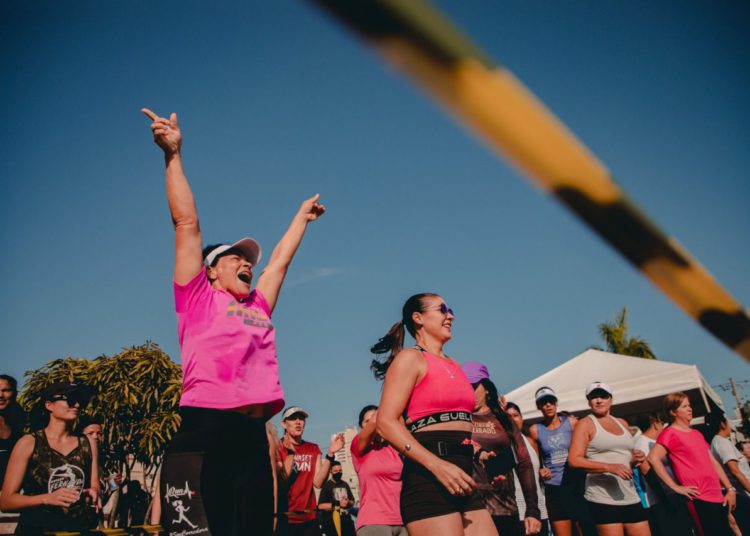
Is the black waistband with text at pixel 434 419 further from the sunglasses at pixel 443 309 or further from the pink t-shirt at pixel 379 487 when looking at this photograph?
the pink t-shirt at pixel 379 487

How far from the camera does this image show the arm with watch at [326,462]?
661 cm

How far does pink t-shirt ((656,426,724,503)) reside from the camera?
5.91 metres

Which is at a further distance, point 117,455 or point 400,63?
point 117,455

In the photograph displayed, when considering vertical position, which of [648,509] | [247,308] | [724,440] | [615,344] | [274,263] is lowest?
[648,509]

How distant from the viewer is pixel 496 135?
1.92ft

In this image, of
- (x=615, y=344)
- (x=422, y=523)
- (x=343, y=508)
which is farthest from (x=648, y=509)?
(x=615, y=344)

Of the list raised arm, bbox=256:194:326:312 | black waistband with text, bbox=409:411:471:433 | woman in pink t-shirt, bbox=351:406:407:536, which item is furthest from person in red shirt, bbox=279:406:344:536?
black waistband with text, bbox=409:411:471:433

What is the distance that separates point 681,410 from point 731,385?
168ft

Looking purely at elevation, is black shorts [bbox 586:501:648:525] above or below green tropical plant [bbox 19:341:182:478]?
below

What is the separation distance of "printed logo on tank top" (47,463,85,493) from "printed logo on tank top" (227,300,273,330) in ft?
9.08

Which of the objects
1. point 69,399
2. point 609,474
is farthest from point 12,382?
point 609,474

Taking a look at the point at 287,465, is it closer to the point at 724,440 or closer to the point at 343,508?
the point at 343,508

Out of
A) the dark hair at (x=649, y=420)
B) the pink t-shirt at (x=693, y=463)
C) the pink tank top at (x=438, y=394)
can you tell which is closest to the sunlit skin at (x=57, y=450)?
the pink tank top at (x=438, y=394)

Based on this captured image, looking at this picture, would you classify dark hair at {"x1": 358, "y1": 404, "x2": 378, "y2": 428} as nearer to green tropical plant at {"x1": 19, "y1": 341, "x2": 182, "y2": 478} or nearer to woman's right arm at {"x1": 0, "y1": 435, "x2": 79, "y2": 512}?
woman's right arm at {"x1": 0, "y1": 435, "x2": 79, "y2": 512}
